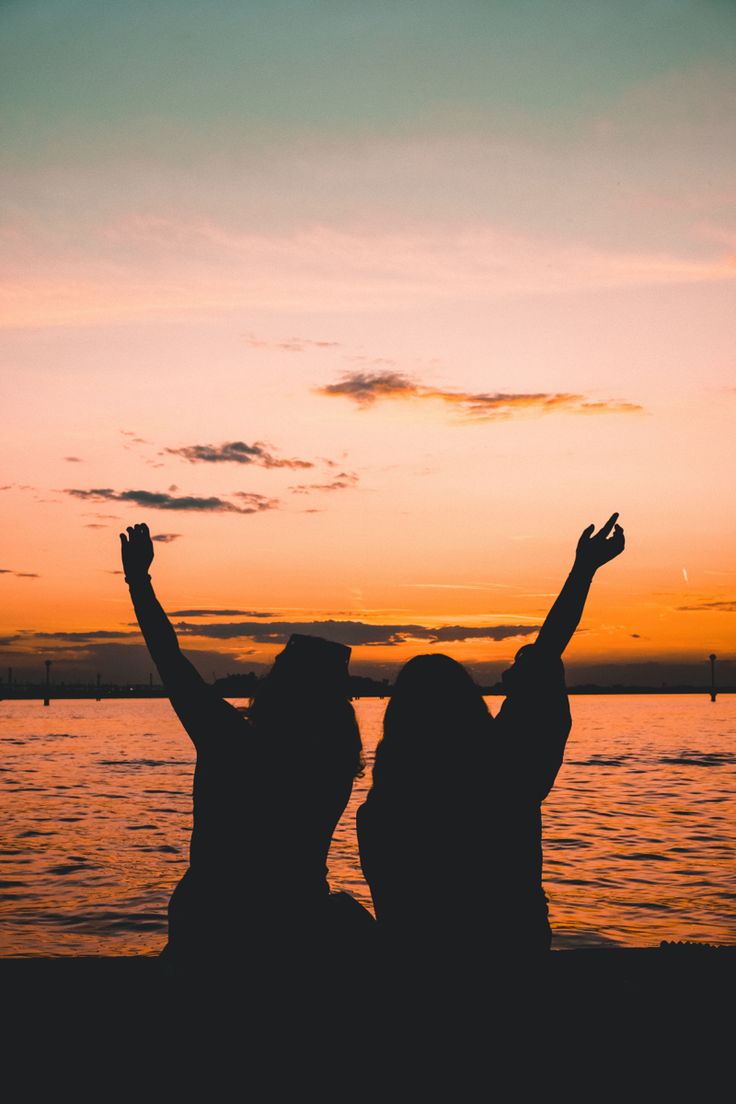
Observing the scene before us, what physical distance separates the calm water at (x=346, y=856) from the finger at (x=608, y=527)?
1579 millimetres

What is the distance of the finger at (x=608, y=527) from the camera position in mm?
3797

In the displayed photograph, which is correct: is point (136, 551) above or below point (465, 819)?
above

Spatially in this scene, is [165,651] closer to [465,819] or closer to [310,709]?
[310,709]

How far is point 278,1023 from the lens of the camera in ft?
10.9

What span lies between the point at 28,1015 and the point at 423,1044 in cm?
327

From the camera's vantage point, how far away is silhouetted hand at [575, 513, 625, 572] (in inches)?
148

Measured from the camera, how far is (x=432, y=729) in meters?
3.28

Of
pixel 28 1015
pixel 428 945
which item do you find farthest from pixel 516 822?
pixel 28 1015

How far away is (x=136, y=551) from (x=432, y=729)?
4.63 feet

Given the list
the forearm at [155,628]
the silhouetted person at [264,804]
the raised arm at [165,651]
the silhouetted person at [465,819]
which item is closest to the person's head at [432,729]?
the silhouetted person at [465,819]

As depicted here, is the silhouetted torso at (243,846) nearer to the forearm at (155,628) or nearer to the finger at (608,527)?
the forearm at (155,628)

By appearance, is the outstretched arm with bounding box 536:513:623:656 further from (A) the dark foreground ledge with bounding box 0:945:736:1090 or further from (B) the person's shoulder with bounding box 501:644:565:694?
(A) the dark foreground ledge with bounding box 0:945:736:1090

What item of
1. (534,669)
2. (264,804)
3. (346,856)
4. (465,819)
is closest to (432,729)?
(465,819)

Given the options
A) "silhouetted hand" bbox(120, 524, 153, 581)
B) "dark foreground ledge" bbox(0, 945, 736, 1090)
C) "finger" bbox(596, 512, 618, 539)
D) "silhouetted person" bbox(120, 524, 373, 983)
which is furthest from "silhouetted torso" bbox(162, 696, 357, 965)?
"finger" bbox(596, 512, 618, 539)
